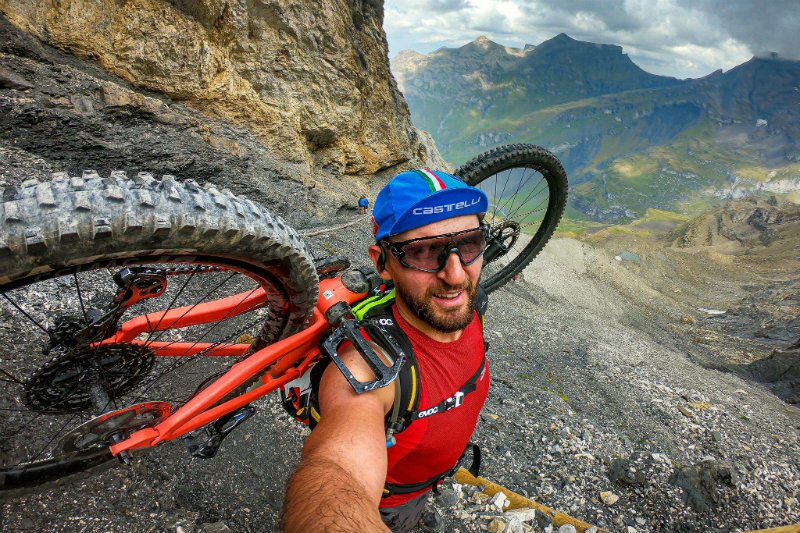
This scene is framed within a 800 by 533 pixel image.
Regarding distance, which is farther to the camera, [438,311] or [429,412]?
[438,311]

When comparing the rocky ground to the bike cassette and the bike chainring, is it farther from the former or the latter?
the bike chainring

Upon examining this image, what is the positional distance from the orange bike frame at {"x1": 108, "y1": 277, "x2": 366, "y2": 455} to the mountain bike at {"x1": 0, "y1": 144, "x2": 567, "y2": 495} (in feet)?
0.03

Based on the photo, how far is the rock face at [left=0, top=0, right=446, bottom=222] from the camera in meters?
7.84

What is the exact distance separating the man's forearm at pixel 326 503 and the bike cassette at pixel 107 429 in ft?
6.30

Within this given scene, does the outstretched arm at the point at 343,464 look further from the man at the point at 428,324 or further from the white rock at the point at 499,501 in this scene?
the white rock at the point at 499,501

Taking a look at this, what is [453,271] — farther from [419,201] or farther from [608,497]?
[608,497]

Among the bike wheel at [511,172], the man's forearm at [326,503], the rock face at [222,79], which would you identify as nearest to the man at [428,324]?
the man's forearm at [326,503]

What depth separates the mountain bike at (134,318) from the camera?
1751mm

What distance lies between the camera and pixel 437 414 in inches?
103

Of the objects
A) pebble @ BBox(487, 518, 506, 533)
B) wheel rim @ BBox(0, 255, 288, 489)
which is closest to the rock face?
wheel rim @ BBox(0, 255, 288, 489)

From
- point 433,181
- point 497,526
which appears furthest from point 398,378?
point 497,526

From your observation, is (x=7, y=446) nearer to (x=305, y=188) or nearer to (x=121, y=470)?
(x=121, y=470)

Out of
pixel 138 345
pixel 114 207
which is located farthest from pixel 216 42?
pixel 114 207

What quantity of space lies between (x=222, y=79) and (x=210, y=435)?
11.2m
